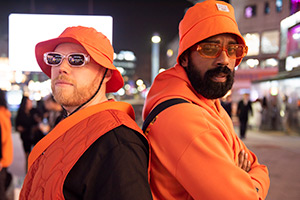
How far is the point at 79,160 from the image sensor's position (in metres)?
1.25

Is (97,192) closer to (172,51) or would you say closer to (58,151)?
(58,151)

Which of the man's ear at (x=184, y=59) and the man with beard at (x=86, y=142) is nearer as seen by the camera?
the man with beard at (x=86, y=142)

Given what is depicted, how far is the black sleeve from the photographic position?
1157 mm

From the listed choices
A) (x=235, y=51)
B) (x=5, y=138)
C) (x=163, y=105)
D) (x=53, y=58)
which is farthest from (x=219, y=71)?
(x=5, y=138)

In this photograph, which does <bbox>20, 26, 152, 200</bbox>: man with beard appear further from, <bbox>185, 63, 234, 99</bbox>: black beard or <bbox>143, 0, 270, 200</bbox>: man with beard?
<bbox>185, 63, 234, 99</bbox>: black beard

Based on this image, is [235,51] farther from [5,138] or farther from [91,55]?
[5,138]

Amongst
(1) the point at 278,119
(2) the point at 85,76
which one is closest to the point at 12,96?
(1) the point at 278,119

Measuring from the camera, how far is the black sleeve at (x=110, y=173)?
1157 millimetres

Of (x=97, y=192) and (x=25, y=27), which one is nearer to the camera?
(x=97, y=192)

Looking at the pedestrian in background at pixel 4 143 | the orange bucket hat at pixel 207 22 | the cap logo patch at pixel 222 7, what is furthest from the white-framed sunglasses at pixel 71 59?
the pedestrian in background at pixel 4 143

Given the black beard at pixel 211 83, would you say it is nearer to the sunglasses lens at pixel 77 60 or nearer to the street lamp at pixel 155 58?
the sunglasses lens at pixel 77 60

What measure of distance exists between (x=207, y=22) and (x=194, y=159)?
950mm

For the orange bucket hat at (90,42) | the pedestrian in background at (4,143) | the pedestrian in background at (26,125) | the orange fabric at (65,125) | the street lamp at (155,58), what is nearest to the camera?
the orange fabric at (65,125)

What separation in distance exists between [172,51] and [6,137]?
152 ft
